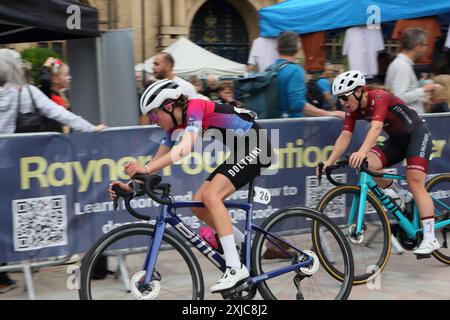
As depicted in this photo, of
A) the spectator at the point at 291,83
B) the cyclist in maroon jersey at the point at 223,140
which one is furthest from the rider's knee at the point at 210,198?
the spectator at the point at 291,83

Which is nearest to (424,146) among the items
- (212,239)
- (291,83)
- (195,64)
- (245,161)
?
(291,83)

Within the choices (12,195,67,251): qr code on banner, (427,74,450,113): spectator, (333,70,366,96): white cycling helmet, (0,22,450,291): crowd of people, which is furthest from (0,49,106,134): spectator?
(427,74,450,113): spectator

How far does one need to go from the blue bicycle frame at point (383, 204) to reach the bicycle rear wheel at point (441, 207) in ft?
0.21

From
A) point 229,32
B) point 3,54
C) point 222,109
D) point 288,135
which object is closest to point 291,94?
point 288,135

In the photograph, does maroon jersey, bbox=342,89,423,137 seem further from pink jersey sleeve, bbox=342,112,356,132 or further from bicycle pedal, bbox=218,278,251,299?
bicycle pedal, bbox=218,278,251,299

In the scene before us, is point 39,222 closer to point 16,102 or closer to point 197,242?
point 16,102

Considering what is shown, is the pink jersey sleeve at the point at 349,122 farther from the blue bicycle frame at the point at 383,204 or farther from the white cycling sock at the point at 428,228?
the white cycling sock at the point at 428,228

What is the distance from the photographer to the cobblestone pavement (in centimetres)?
560

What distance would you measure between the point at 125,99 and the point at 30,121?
205 cm

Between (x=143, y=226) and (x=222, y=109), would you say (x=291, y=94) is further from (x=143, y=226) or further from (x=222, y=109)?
(x=143, y=226)

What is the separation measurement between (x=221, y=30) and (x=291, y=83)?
17150 millimetres

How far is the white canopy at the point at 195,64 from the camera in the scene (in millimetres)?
16728

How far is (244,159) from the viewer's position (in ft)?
16.0
